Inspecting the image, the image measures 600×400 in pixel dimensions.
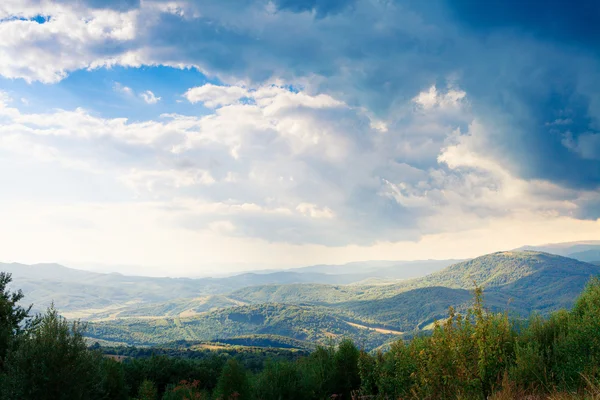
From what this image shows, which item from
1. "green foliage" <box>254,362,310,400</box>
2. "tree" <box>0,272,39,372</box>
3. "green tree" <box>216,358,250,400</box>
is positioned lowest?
"green tree" <box>216,358,250,400</box>

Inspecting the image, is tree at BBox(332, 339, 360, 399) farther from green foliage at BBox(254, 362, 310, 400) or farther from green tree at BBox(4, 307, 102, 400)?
green tree at BBox(4, 307, 102, 400)

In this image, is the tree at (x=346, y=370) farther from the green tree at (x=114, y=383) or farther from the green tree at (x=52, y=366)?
the green tree at (x=114, y=383)

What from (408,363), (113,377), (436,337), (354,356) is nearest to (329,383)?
(354,356)

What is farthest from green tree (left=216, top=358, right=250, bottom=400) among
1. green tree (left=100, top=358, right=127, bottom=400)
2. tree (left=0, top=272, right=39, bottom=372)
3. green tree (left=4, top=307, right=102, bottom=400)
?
green tree (left=4, top=307, right=102, bottom=400)

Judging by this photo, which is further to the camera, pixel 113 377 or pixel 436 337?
pixel 113 377

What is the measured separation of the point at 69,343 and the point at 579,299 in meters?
29.1

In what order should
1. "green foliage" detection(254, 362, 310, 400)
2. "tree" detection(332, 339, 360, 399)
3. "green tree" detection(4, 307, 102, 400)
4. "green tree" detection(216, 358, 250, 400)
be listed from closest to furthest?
"green tree" detection(4, 307, 102, 400), "green foliage" detection(254, 362, 310, 400), "tree" detection(332, 339, 360, 399), "green tree" detection(216, 358, 250, 400)

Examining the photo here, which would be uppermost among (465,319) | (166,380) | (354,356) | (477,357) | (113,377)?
(465,319)

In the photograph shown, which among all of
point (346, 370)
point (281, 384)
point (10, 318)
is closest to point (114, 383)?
point (10, 318)

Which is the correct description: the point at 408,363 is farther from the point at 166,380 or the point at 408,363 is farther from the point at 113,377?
the point at 166,380

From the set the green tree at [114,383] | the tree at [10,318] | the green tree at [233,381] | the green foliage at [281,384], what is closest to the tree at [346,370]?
the green foliage at [281,384]

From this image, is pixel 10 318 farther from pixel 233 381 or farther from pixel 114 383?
pixel 233 381

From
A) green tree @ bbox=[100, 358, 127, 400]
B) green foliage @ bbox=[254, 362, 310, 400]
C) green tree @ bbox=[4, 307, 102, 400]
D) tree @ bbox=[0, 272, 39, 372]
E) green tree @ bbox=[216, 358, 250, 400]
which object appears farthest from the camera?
green tree @ bbox=[216, 358, 250, 400]

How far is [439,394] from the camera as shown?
39.7 feet
